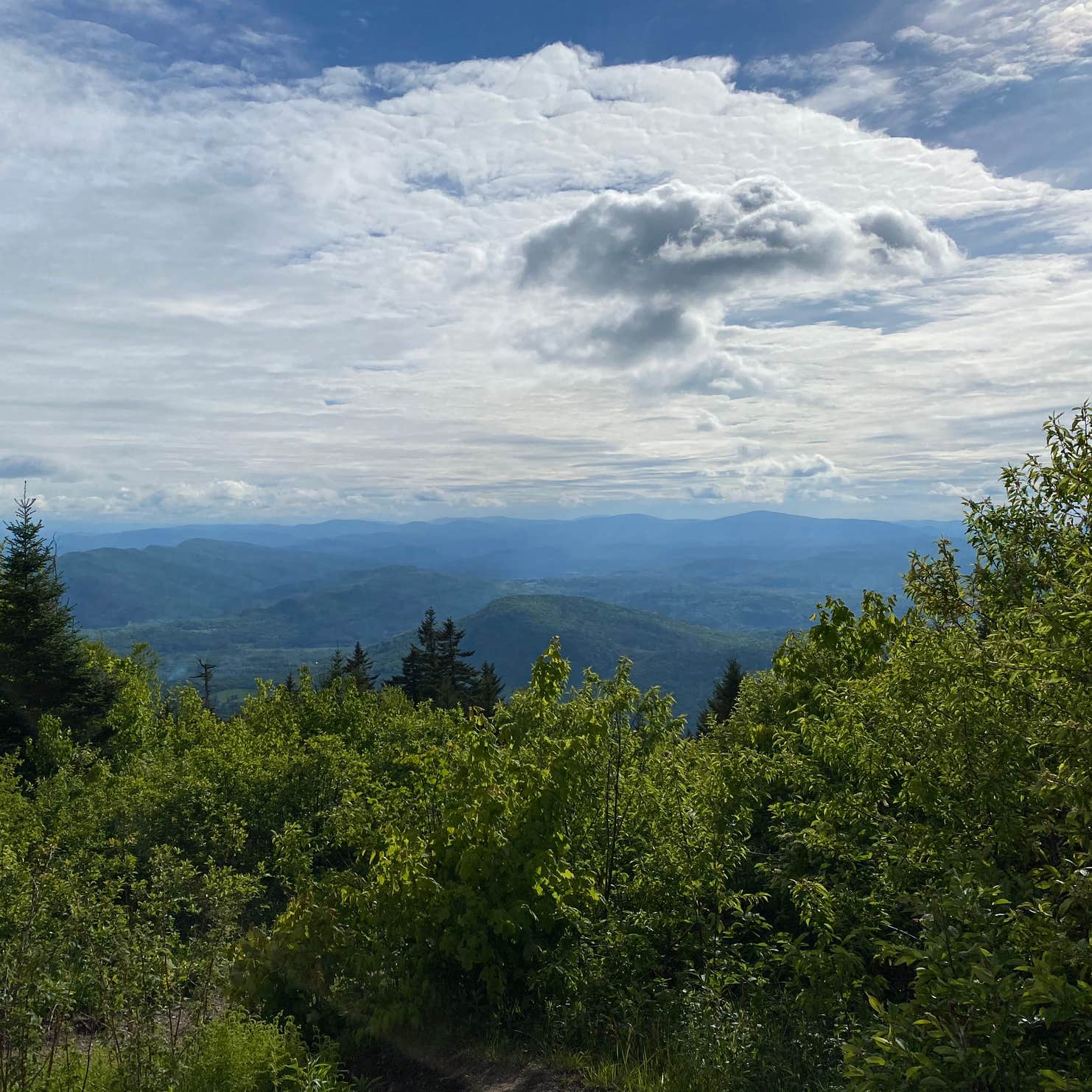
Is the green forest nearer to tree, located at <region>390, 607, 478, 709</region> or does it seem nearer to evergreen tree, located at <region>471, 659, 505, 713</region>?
evergreen tree, located at <region>471, 659, 505, 713</region>

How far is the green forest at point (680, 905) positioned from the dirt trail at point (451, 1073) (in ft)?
0.36

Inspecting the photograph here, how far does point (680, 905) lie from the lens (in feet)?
27.9

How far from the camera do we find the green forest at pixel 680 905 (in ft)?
14.6

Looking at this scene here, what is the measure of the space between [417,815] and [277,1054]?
3.01m

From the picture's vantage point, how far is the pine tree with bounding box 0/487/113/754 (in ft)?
86.3

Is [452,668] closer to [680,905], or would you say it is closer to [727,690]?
[727,690]

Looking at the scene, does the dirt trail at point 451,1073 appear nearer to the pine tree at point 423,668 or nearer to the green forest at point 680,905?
the green forest at point 680,905

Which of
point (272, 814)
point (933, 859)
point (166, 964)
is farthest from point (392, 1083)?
point (272, 814)

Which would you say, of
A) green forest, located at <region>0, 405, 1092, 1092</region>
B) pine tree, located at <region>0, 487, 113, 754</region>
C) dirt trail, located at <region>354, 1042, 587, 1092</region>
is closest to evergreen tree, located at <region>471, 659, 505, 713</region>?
pine tree, located at <region>0, 487, 113, 754</region>

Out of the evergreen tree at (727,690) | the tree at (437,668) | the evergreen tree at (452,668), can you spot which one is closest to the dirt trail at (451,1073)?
the evergreen tree at (727,690)

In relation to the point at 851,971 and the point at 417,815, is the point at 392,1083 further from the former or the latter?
the point at 851,971

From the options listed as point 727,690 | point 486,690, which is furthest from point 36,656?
point 727,690

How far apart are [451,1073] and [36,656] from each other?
26.1 m

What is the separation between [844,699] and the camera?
8922 millimetres
